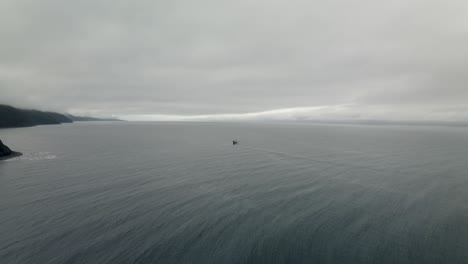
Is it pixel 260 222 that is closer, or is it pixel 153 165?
pixel 260 222

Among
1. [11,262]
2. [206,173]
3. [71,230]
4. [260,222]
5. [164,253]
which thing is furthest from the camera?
[206,173]

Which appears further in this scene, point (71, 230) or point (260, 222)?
point (260, 222)

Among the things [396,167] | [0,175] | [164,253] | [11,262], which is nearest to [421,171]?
[396,167]

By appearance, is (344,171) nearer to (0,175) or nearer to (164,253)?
(164,253)

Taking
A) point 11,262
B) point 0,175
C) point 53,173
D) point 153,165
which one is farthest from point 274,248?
point 0,175

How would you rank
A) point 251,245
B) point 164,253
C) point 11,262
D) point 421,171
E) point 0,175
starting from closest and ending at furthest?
point 11,262, point 164,253, point 251,245, point 0,175, point 421,171

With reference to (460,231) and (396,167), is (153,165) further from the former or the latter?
(396,167)

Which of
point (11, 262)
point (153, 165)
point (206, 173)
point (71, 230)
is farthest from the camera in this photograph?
point (153, 165)

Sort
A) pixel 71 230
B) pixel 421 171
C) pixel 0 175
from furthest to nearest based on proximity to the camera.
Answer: pixel 421 171, pixel 0 175, pixel 71 230
